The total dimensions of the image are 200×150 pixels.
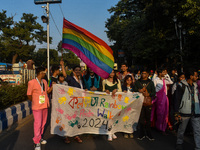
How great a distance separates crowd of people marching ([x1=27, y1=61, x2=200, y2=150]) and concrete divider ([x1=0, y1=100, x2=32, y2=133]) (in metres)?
1.54

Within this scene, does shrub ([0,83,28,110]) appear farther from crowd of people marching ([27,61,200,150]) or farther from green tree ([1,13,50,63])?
green tree ([1,13,50,63])

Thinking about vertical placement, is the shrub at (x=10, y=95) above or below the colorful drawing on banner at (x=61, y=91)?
below

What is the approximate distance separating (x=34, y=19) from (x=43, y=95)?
5194 cm

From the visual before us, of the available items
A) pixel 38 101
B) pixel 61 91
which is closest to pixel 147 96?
pixel 61 91

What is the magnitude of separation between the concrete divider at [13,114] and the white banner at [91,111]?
188cm

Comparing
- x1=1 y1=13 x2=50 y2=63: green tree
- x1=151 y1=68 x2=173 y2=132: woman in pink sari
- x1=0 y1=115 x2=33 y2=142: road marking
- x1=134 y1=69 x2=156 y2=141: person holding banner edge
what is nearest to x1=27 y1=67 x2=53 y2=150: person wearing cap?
x1=0 y1=115 x2=33 y2=142: road marking

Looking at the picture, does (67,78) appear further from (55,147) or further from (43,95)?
(55,147)

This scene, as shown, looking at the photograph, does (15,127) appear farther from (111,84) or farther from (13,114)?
(111,84)

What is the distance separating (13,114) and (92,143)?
3.08 metres

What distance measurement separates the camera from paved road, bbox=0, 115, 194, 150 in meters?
4.41

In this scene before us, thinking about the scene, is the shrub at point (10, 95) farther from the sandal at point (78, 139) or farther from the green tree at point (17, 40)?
the green tree at point (17, 40)

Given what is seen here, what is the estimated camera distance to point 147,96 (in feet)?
16.4

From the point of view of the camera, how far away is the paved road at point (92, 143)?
4410mm

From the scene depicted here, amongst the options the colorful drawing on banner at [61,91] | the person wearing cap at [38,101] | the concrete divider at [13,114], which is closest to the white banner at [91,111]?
the colorful drawing on banner at [61,91]
